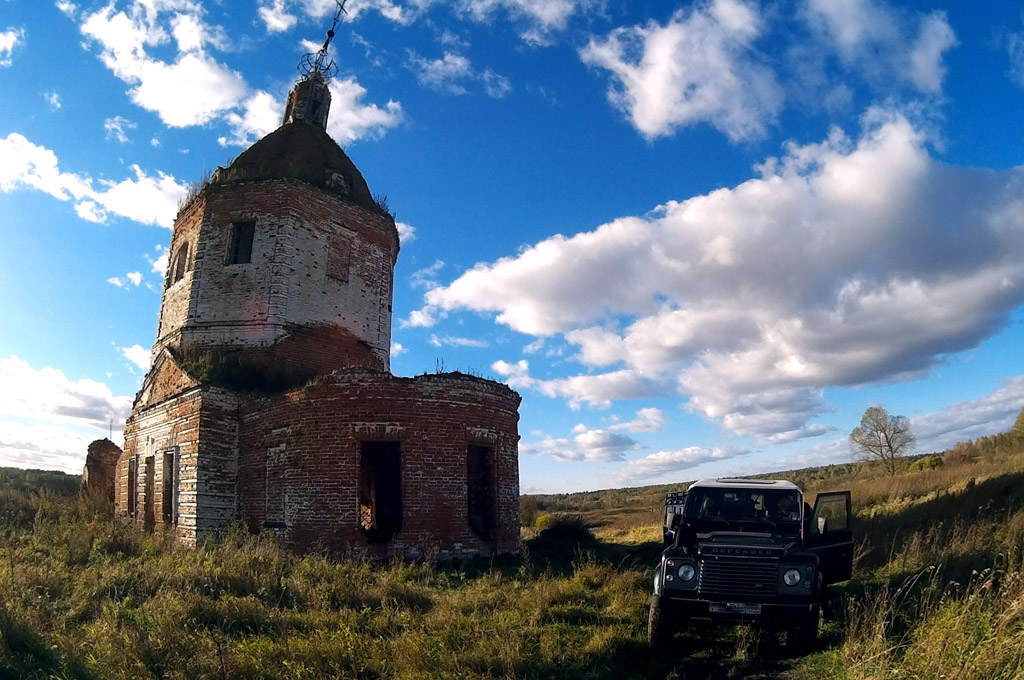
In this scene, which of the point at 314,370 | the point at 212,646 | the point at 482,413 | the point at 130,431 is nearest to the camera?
the point at 212,646

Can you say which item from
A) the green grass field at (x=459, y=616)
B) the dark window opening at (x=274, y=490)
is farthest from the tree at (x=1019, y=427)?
the dark window opening at (x=274, y=490)

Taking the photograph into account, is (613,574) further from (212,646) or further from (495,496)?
(212,646)

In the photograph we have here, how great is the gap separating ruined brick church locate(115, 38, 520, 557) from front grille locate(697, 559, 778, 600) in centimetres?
728

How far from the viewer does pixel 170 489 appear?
1577 cm

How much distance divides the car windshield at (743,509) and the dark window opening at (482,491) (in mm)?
6947

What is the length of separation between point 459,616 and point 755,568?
3.34 meters

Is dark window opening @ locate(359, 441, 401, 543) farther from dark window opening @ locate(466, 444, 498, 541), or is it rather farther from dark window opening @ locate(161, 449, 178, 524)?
dark window opening @ locate(161, 449, 178, 524)

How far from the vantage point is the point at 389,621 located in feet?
23.1

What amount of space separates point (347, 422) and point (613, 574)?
624cm

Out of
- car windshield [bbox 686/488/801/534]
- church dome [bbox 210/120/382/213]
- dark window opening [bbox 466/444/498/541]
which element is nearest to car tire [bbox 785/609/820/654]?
car windshield [bbox 686/488/801/534]

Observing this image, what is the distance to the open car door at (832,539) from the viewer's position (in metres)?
7.44

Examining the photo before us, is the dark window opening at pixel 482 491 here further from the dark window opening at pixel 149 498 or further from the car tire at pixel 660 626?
the dark window opening at pixel 149 498

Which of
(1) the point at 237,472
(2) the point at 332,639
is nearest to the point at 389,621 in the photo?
(2) the point at 332,639

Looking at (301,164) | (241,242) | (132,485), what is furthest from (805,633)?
(132,485)
